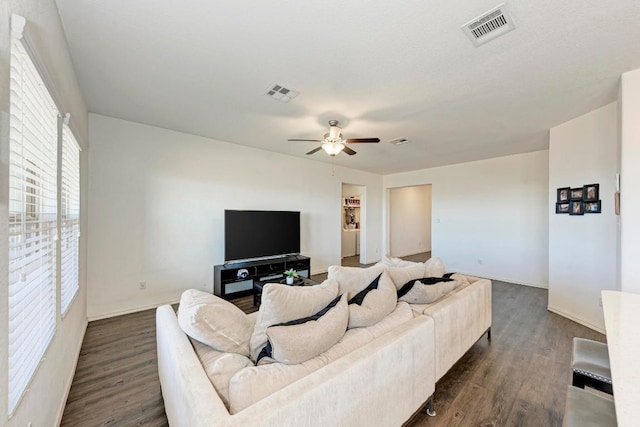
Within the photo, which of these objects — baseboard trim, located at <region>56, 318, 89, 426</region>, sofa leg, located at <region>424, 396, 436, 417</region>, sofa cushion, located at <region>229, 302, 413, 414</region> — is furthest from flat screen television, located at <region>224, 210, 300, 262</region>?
sofa leg, located at <region>424, 396, 436, 417</region>

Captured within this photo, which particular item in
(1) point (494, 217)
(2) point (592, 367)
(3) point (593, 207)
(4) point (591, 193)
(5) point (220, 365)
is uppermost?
(4) point (591, 193)

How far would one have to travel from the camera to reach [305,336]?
1278 millimetres

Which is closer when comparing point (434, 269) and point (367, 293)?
point (367, 293)

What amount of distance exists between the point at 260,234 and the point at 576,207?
464 centimetres

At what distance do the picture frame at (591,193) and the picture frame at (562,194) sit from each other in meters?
0.21

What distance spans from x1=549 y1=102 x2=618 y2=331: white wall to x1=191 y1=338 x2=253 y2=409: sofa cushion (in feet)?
13.8

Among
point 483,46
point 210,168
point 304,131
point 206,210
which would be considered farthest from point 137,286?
point 483,46

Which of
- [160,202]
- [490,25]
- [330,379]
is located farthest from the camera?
[160,202]

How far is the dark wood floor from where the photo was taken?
175 cm

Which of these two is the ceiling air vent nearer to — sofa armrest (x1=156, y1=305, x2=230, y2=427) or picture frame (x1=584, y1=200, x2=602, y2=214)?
→ picture frame (x1=584, y1=200, x2=602, y2=214)

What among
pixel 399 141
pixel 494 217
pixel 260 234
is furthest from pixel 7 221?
pixel 494 217

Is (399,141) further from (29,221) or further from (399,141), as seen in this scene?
(29,221)

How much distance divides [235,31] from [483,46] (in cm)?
185

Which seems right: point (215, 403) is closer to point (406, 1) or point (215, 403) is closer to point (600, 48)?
point (406, 1)
